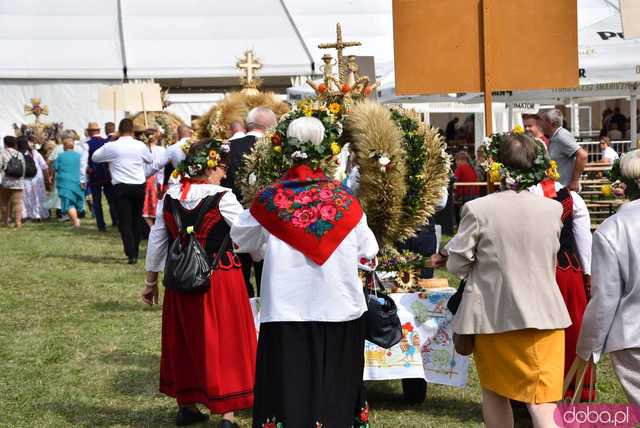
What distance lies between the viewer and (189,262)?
575 cm

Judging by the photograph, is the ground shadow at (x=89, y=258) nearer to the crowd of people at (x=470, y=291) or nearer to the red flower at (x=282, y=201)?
the crowd of people at (x=470, y=291)

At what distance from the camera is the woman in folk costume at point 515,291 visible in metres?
4.66

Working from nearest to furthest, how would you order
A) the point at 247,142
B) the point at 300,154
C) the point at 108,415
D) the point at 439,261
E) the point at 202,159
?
the point at 300,154 → the point at 439,261 → the point at 202,159 → the point at 108,415 → the point at 247,142

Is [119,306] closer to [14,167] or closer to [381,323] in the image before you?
[381,323]

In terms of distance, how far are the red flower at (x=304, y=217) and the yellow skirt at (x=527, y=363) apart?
1012mm

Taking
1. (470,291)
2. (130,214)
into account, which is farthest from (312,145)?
(130,214)

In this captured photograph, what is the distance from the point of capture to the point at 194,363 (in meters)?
5.97

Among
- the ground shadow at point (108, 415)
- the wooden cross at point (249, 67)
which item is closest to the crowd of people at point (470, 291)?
the ground shadow at point (108, 415)

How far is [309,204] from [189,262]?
142 cm

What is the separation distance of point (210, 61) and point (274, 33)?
7.75ft

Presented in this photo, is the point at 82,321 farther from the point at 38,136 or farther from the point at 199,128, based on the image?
the point at 38,136

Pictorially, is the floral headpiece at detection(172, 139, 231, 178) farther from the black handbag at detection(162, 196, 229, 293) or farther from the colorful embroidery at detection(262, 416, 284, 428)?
the colorful embroidery at detection(262, 416, 284, 428)

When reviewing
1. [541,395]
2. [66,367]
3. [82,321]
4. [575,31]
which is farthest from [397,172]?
[82,321]

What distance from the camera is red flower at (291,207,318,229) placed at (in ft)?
14.8
